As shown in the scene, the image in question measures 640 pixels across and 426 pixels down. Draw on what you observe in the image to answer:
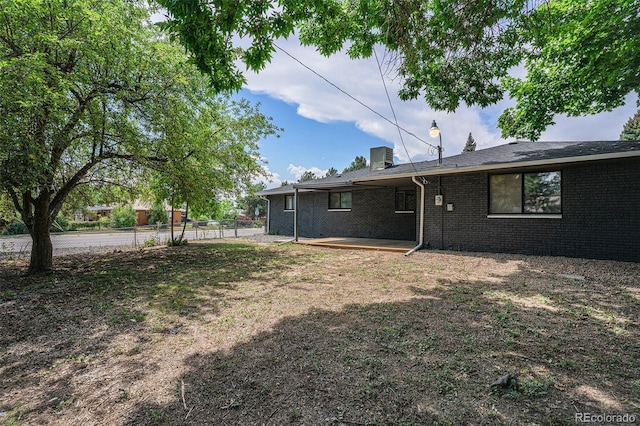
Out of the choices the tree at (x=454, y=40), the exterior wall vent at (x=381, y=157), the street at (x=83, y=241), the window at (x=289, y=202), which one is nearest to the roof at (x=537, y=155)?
the tree at (x=454, y=40)

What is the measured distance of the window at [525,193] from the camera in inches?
323

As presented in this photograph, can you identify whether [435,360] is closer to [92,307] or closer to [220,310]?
[220,310]

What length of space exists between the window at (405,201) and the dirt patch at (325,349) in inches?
270

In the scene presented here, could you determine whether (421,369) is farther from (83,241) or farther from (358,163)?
(358,163)

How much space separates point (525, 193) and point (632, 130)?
96.9 ft

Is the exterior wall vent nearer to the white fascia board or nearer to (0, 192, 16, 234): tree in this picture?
the white fascia board

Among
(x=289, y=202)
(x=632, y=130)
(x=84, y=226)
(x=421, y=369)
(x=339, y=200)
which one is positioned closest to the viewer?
(x=421, y=369)

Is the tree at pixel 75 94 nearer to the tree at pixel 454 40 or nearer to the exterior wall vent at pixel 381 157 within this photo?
the tree at pixel 454 40

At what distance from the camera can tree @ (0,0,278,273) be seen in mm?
4957

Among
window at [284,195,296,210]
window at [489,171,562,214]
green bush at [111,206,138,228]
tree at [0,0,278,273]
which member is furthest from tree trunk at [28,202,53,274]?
green bush at [111,206,138,228]

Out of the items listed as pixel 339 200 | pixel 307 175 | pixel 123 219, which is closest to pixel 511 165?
pixel 339 200

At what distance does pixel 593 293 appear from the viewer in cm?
489

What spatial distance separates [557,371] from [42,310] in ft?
22.1

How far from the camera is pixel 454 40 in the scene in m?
4.93
